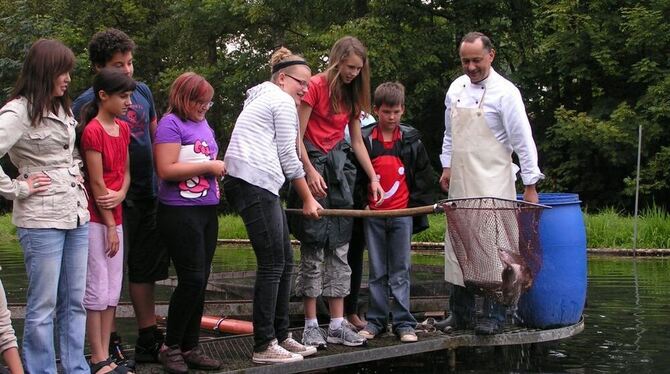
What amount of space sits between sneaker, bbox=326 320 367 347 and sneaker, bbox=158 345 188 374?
1.19 meters

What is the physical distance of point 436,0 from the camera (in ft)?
101

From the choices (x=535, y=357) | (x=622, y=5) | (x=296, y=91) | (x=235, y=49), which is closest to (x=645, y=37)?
(x=622, y=5)

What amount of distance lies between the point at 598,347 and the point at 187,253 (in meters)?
4.09

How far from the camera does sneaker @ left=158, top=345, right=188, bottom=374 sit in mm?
5363

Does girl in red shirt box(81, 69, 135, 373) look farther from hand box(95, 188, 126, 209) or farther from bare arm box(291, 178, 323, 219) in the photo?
bare arm box(291, 178, 323, 219)

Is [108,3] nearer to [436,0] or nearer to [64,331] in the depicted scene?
[436,0]

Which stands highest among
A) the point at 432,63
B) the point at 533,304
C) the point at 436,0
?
the point at 436,0

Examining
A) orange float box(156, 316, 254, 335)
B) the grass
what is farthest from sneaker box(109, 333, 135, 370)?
the grass

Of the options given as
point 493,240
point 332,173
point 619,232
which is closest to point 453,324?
point 493,240

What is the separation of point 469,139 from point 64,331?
2.91 m

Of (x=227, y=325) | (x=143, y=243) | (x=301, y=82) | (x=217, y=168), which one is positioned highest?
(x=301, y=82)

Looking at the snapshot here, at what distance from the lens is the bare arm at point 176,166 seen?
17.6 ft

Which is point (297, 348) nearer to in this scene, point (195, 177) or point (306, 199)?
point (306, 199)

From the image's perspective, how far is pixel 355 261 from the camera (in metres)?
7.00
